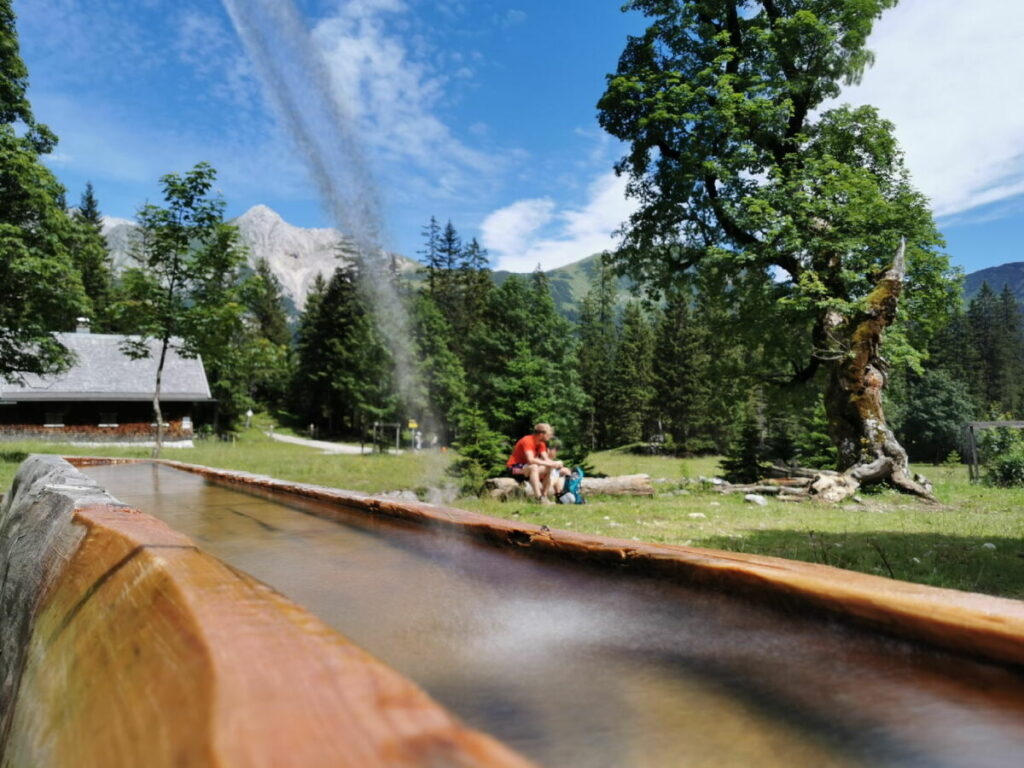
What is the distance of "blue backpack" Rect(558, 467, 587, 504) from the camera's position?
9.55 metres

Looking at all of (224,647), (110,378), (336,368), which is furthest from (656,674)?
(336,368)

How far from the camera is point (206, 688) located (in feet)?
3.05

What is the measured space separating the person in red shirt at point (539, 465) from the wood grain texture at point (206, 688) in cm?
760

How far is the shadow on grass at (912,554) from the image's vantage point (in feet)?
14.4

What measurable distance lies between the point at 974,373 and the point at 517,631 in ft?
256

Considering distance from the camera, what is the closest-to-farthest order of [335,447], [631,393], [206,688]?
[206,688]
[335,447]
[631,393]

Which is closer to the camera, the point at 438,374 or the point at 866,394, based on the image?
the point at 866,394

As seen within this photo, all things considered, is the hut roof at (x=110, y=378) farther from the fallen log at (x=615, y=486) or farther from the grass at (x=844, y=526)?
the fallen log at (x=615, y=486)

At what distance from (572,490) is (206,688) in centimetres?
898

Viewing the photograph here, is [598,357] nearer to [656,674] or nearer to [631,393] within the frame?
[631,393]

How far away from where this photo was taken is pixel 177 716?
91cm

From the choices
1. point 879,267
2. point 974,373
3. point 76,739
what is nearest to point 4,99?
point 76,739

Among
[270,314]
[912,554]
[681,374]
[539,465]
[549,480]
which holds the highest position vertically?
[270,314]

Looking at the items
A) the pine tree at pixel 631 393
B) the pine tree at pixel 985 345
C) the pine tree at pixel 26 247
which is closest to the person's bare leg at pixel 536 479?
the pine tree at pixel 26 247
